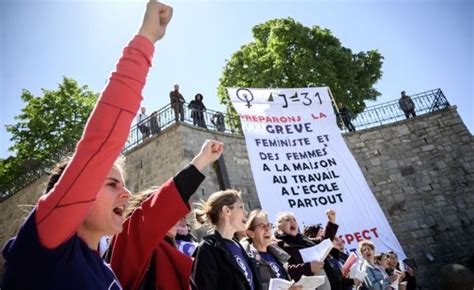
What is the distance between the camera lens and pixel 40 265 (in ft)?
3.29

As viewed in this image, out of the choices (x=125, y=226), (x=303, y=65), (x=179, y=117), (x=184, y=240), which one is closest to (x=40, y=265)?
(x=125, y=226)

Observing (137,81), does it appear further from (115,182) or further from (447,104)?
(447,104)

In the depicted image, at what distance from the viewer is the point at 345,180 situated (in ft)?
31.4

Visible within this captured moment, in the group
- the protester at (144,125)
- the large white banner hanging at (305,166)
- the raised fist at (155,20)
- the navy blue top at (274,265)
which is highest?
the protester at (144,125)

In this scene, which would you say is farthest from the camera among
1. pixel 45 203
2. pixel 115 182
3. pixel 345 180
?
pixel 345 180

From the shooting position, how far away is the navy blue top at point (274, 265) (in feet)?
10.8

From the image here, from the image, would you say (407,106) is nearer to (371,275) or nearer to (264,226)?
(371,275)

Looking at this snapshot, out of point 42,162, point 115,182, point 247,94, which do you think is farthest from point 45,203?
point 42,162

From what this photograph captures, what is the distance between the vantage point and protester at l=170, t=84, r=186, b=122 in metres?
11.5

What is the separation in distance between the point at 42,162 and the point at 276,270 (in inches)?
608

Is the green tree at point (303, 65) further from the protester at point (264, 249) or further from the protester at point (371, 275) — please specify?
the protester at point (264, 249)

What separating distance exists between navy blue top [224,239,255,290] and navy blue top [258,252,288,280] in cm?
61

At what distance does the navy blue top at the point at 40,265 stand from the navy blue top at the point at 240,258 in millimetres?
1605

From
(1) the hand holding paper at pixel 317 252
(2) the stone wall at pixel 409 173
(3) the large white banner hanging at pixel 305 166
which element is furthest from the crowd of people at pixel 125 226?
(2) the stone wall at pixel 409 173
